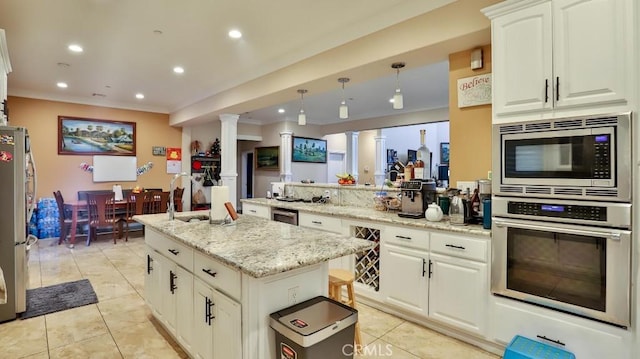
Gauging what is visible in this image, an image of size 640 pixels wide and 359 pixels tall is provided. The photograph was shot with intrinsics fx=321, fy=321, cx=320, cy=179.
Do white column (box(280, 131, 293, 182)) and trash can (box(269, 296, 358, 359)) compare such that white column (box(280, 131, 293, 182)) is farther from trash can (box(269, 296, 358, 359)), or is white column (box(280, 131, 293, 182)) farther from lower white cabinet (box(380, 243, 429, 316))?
trash can (box(269, 296, 358, 359))

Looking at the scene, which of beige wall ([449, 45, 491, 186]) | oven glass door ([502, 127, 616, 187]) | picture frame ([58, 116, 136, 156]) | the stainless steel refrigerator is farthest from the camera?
picture frame ([58, 116, 136, 156])

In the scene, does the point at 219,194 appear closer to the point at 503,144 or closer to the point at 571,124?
the point at 503,144

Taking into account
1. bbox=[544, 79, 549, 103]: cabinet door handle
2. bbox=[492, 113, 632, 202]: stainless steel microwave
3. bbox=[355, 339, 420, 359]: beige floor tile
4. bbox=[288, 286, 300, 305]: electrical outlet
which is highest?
bbox=[544, 79, 549, 103]: cabinet door handle

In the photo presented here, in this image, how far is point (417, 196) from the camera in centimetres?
293

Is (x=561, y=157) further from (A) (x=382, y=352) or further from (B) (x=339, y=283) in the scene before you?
(A) (x=382, y=352)

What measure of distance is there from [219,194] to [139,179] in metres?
5.44

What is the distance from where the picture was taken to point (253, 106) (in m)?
5.04

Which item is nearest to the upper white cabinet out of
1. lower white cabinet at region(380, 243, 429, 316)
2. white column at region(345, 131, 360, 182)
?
lower white cabinet at region(380, 243, 429, 316)

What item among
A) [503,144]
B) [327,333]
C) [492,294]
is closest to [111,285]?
[327,333]

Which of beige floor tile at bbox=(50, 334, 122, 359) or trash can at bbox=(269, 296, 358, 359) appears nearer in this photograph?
trash can at bbox=(269, 296, 358, 359)

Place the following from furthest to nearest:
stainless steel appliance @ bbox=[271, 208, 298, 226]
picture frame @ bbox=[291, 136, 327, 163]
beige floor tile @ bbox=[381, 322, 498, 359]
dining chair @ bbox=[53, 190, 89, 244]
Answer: picture frame @ bbox=[291, 136, 327, 163], dining chair @ bbox=[53, 190, 89, 244], stainless steel appliance @ bbox=[271, 208, 298, 226], beige floor tile @ bbox=[381, 322, 498, 359]

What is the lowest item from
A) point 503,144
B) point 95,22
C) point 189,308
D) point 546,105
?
point 189,308

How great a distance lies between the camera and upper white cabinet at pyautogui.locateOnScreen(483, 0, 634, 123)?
67.6 inches

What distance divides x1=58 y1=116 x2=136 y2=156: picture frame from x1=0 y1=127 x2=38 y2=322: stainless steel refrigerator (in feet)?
13.0
